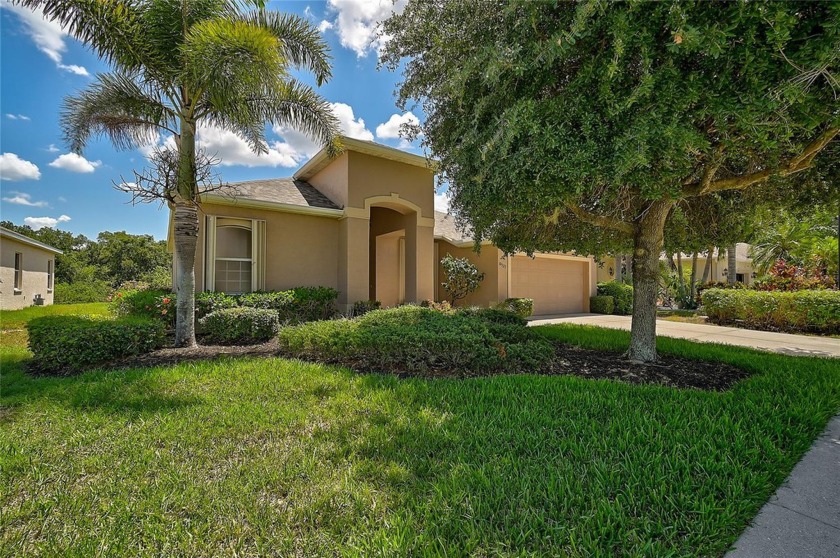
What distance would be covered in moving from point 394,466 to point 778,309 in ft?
47.8

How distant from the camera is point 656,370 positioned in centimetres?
608

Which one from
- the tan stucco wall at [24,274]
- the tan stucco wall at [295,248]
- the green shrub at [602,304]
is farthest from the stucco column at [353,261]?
the tan stucco wall at [24,274]

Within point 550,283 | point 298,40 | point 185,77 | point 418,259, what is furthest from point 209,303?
point 550,283

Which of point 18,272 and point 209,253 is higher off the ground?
point 209,253

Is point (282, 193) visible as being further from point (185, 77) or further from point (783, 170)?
point (783, 170)

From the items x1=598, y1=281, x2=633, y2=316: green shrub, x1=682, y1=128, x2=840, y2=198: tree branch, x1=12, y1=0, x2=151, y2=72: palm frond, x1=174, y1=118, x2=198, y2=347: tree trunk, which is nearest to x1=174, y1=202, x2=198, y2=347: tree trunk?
x1=174, y1=118, x2=198, y2=347: tree trunk

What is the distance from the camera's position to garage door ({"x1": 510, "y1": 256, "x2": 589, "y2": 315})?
50.4 ft

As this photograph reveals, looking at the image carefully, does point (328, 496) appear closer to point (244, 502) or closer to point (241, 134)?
point (244, 502)

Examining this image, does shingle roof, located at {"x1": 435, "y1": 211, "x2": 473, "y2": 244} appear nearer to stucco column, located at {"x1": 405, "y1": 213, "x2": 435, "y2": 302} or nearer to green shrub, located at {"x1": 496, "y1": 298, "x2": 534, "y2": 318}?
stucco column, located at {"x1": 405, "y1": 213, "x2": 435, "y2": 302}

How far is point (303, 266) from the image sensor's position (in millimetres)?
10984

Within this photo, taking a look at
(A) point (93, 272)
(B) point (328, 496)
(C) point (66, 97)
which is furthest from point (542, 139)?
(A) point (93, 272)

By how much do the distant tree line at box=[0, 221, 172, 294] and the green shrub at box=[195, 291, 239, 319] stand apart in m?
22.2

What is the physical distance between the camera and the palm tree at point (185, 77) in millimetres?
6211

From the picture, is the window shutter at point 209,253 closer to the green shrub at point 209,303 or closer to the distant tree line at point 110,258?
the green shrub at point 209,303
